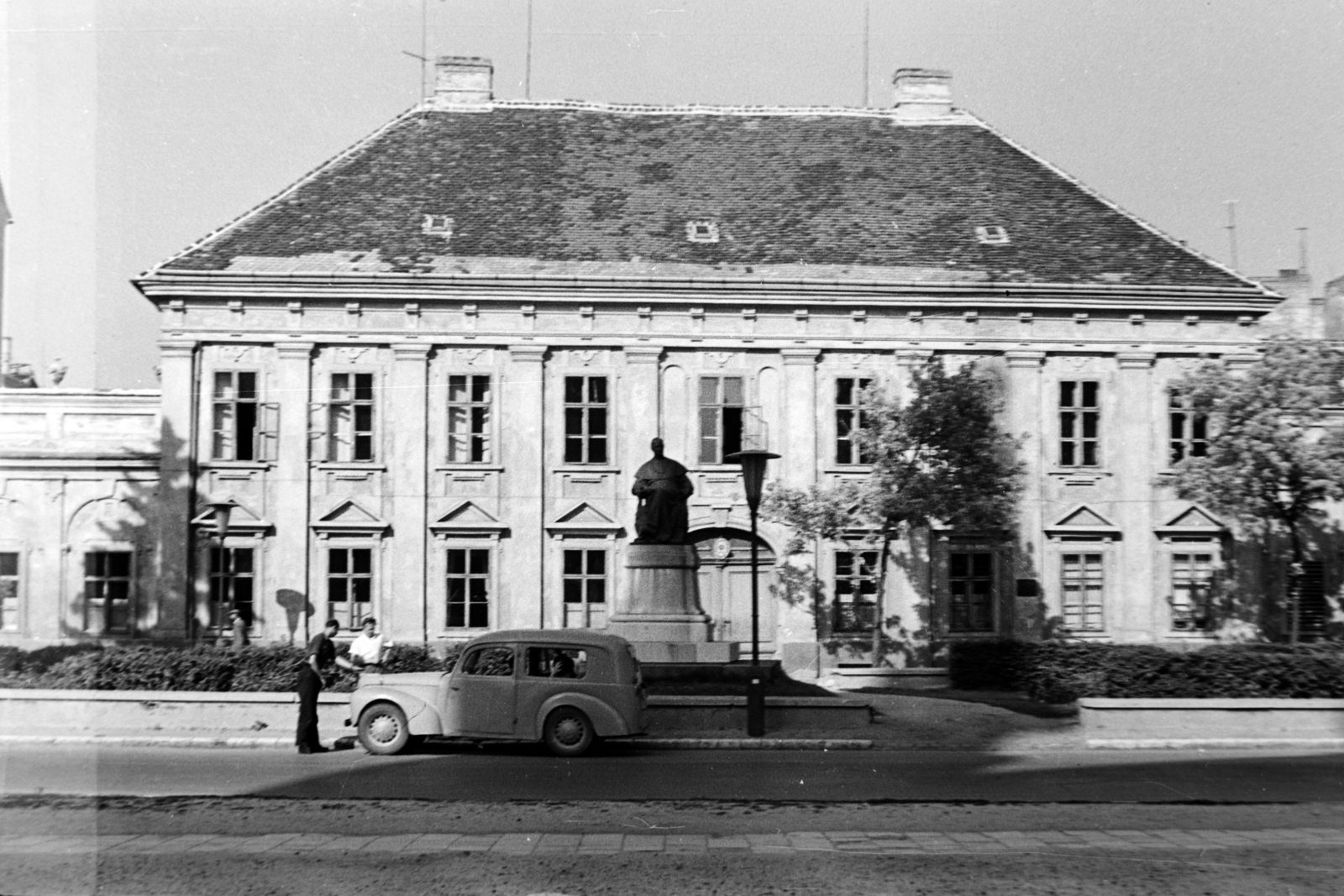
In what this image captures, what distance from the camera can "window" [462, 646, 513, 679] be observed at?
55.3 ft

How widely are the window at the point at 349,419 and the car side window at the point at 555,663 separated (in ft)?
47.5

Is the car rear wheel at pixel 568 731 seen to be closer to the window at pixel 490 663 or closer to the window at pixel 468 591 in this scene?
the window at pixel 490 663

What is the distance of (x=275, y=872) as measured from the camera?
32.3 feet

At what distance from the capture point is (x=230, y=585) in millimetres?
29984

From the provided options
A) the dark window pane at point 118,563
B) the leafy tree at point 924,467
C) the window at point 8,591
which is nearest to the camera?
the leafy tree at point 924,467

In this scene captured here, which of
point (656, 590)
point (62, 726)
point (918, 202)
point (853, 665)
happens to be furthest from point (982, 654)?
point (62, 726)

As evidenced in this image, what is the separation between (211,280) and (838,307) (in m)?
13.8

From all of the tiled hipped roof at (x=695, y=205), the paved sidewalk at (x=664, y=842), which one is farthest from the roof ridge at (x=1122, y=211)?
the paved sidewalk at (x=664, y=842)

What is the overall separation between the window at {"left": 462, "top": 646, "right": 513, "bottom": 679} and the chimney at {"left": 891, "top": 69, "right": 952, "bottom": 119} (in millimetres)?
22627

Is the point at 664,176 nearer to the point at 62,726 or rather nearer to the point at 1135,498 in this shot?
the point at 1135,498

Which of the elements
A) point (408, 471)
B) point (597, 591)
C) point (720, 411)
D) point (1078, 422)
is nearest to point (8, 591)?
point (408, 471)

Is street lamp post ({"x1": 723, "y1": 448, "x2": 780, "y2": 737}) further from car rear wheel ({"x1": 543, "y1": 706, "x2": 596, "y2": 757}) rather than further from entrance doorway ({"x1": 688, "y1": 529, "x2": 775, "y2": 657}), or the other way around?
entrance doorway ({"x1": 688, "y1": 529, "x2": 775, "y2": 657})

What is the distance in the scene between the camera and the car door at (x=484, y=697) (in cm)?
1667

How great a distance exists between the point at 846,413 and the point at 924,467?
3.49 meters
